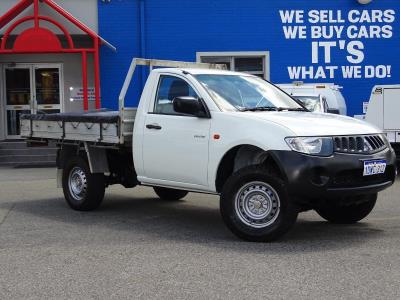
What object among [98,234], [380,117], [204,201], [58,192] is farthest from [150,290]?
[380,117]

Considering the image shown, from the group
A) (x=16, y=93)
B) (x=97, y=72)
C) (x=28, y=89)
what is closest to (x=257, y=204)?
(x=97, y=72)

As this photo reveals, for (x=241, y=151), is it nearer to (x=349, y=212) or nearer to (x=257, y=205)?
(x=257, y=205)

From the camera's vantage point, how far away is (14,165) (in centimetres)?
1612

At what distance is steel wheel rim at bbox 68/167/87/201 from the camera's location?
8672 mm

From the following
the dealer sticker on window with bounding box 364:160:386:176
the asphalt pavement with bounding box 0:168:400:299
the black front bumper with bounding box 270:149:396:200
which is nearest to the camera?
the asphalt pavement with bounding box 0:168:400:299

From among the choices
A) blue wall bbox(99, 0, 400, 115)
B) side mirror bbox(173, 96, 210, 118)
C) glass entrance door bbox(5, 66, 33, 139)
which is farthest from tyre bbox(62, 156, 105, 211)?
glass entrance door bbox(5, 66, 33, 139)

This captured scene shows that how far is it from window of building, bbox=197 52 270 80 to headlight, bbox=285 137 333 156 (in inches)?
500

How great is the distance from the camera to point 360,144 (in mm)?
6422

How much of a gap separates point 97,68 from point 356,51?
8.11 meters

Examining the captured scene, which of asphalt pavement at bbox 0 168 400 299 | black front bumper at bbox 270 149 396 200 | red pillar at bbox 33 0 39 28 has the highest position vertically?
red pillar at bbox 33 0 39 28

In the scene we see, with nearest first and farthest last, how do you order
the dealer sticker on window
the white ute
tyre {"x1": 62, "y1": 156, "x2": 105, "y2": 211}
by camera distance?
the white ute
the dealer sticker on window
tyre {"x1": 62, "y1": 156, "x2": 105, "y2": 211}

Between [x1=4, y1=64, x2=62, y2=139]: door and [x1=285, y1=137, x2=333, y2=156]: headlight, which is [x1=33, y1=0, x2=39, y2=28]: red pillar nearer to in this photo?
[x1=4, y1=64, x2=62, y2=139]: door

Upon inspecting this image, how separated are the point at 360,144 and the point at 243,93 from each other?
1669 mm

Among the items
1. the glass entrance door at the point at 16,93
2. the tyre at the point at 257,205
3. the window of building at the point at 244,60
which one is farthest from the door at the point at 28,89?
the tyre at the point at 257,205
